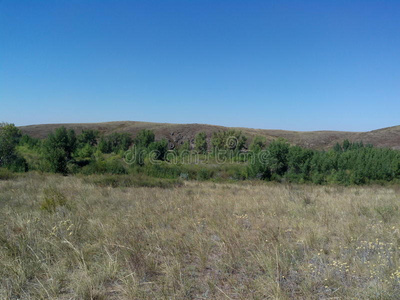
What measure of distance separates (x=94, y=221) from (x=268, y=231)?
3090 mm

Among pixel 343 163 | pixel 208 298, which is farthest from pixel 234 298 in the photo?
pixel 343 163

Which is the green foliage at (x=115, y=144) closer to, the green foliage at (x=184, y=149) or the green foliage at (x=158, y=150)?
the green foliage at (x=158, y=150)

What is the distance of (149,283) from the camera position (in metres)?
2.59

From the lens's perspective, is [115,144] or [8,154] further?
[115,144]

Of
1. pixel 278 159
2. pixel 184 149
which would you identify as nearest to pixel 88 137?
pixel 184 149

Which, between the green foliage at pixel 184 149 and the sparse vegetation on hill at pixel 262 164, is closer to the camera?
the sparse vegetation on hill at pixel 262 164

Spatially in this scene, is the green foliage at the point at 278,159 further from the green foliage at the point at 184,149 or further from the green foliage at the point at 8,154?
the green foliage at the point at 8,154

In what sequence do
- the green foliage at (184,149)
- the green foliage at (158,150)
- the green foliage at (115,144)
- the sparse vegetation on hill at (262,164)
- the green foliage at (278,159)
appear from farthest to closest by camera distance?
the green foliage at (115,144) < the green foliage at (184,149) < the green foliage at (158,150) < the green foliage at (278,159) < the sparse vegetation on hill at (262,164)

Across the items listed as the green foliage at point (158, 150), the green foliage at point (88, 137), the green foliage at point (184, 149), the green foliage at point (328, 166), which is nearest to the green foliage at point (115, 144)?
the green foliage at point (88, 137)

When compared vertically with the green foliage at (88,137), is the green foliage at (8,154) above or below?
below

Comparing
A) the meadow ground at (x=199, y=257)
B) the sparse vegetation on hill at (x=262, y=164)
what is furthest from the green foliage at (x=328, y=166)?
the meadow ground at (x=199, y=257)

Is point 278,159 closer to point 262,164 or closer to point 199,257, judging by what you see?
point 262,164

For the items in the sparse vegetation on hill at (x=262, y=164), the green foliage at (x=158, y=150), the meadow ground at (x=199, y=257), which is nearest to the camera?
the meadow ground at (x=199, y=257)

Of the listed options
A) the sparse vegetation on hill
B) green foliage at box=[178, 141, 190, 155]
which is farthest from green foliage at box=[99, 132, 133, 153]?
green foliage at box=[178, 141, 190, 155]
